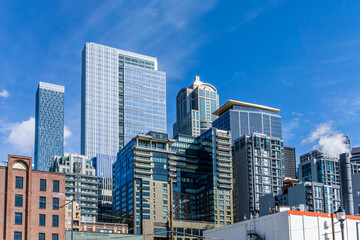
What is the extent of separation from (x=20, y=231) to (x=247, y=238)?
140 ft

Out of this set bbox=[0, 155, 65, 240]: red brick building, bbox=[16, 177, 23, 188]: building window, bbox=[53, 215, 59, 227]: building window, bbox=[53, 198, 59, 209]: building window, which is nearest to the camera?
bbox=[0, 155, 65, 240]: red brick building

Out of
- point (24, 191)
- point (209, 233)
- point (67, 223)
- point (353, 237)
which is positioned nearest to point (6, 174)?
point (24, 191)

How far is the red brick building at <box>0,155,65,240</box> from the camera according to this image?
9969cm

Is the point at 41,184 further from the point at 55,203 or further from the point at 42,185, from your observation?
the point at 55,203

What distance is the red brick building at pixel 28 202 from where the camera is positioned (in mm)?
99688

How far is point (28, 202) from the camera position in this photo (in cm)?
10162

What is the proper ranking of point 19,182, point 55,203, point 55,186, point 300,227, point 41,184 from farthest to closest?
point 55,186, point 55,203, point 41,184, point 19,182, point 300,227

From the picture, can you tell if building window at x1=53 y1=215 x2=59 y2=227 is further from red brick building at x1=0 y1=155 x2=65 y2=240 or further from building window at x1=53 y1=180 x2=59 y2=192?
building window at x1=53 y1=180 x2=59 y2=192

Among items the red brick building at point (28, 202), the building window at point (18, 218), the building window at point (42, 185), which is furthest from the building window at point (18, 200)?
the building window at point (42, 185)

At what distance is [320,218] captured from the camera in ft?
285

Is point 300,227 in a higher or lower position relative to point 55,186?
lower

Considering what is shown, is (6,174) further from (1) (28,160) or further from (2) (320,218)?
(2) (320,218)

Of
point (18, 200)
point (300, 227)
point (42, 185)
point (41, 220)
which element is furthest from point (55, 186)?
point (300, 227)

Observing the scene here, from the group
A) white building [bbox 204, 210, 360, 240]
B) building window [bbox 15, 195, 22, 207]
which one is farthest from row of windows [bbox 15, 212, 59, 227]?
white building [bbox 204, 210, 360, 240]
